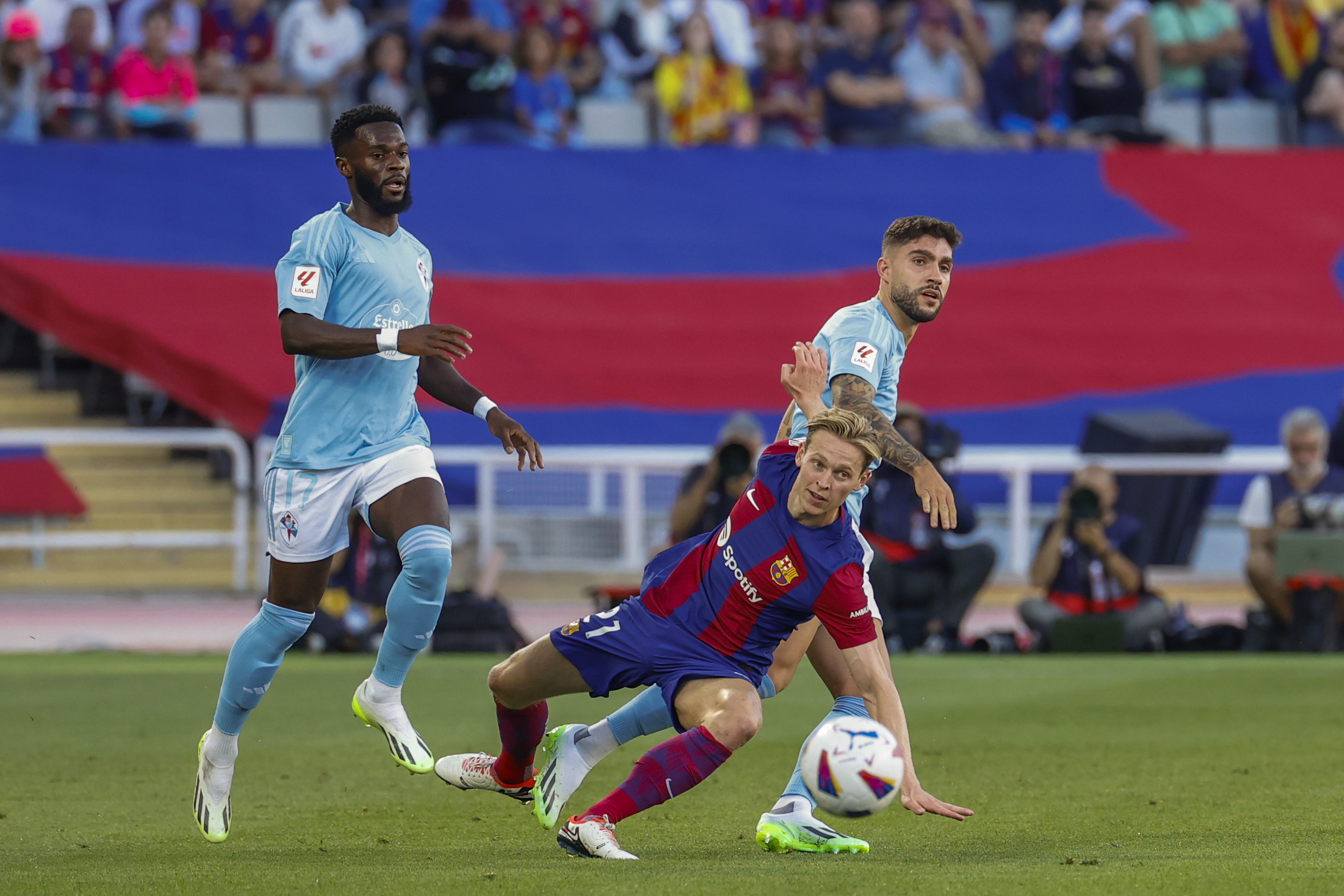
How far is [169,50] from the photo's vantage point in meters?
17.2

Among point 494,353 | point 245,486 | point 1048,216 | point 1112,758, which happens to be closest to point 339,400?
→ point 1112,758

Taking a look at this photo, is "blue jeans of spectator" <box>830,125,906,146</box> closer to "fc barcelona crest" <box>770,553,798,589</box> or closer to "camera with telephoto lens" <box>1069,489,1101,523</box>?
"camera with telephoto lens" <box>1069,489,1101,523</box>

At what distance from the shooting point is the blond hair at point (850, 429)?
5.71 m

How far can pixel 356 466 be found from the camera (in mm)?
6539

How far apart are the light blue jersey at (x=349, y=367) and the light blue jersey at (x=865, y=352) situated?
55.7 inches

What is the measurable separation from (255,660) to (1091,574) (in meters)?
7.45

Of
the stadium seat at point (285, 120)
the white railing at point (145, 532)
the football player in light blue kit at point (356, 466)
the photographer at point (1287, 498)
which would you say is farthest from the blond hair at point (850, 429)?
the stadium seat at point (285, 120)

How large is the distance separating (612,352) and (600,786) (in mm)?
9544

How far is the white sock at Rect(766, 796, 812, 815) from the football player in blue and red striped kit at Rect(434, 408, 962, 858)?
0.38 meters

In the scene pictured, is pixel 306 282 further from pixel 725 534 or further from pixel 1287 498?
pixel 1287 498

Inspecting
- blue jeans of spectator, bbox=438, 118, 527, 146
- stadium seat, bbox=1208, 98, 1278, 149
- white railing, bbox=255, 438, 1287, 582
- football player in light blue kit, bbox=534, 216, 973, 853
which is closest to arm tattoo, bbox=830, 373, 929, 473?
football player in light blue kit, bbox=534, 216, 973, 853

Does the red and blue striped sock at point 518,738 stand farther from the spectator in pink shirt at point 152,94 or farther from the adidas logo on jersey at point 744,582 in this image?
the spectator in pink shirt at point 152,94

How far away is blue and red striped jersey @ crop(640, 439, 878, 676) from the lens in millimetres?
5797

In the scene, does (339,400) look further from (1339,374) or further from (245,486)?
(1339,374)
